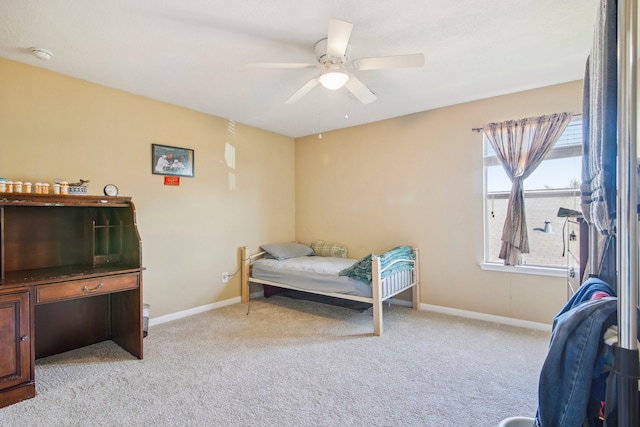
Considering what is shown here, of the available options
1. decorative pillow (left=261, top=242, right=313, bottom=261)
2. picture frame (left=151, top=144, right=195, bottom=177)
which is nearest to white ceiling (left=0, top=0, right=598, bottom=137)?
picture frame (left=151, top=144, right=195, bottom=177)

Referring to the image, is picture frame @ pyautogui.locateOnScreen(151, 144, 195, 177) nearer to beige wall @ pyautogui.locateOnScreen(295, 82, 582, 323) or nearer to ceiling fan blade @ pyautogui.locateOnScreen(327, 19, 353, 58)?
beige wall @ pyautogui.locateOnScreen(295, 82, 582, 323)

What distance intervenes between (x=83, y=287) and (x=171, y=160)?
5.43 feet

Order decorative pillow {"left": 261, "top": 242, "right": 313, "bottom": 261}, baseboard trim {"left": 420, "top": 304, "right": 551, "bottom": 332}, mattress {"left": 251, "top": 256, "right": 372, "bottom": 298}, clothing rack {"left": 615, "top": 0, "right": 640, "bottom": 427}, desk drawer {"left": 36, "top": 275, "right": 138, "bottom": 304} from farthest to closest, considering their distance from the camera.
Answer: decorative pillow {"left": 261, "top": 242, "right": 313, "bottom": 261}
mattress {"left": 251, "top": 256, "right": 372, "bottom": 298}
baseboard trim {"left": 420, "top": 304, "right": 551, "bottom": 332}
desk drawer {"left": 36, "top": 275, "right": 138, "bottom": 304}
clothing rack {"left": 615, "top": 0, "right": 640, "bottom": 427}

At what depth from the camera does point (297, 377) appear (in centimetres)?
228

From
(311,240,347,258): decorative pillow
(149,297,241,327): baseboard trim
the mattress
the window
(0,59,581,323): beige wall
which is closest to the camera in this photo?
(0,59,581,323): beige wall

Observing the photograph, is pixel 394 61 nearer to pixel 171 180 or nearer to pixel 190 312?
pixel 171 180

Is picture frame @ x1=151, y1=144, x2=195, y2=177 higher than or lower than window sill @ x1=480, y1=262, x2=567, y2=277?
higher

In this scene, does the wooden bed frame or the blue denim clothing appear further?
the wooden bed frame

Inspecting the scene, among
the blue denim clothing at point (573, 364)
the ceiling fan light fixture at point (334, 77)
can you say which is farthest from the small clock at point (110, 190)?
the blue denim clothing at point (573, 364)

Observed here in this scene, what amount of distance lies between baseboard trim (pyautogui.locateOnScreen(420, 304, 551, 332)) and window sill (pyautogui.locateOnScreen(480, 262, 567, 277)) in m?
0.51

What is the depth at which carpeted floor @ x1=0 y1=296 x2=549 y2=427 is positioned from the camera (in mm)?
1854

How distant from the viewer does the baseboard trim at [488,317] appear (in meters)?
3.11

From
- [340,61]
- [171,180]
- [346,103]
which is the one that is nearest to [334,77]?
[340,61]

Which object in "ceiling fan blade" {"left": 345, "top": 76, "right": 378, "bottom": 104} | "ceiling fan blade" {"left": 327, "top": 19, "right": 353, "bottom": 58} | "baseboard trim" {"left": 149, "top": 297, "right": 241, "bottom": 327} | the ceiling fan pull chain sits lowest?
"baseboard trim" {"left": 149, "top": 297, "right": 241, "bottom": 327}
